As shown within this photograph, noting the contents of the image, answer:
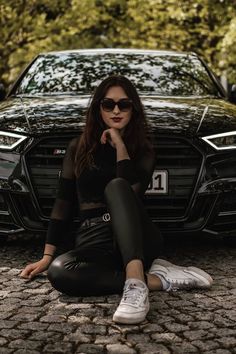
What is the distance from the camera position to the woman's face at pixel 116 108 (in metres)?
3.98

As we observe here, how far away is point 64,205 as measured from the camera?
4098 mm

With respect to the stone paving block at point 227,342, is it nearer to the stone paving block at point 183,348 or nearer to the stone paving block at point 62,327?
the stone paving block at point 183,348

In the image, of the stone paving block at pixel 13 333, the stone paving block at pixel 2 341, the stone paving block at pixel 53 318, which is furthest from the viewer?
the stone paving block at pixel 53 318

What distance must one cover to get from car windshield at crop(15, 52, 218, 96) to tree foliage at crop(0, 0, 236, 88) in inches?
344

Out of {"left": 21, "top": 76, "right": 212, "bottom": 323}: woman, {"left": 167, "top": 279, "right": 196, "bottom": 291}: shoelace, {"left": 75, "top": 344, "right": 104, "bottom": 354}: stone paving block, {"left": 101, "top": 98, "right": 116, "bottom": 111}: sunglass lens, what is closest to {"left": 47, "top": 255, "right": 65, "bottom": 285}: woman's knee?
{"left": 21, "top": 76, "right": 212, "bottom": 323}: woman

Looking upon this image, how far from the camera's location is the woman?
3.58 meters

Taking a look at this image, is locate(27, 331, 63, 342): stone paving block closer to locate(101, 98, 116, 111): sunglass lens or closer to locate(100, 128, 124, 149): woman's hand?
locate(100, 128, 124, 149): woman's hand

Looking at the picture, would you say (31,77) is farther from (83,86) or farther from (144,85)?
(144,85)

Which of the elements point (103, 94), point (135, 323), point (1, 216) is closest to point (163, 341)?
point (135, 323)

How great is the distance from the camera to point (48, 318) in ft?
11.1

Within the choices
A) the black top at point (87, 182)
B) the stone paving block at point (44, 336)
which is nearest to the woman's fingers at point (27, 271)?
the black top at point (87, 182)

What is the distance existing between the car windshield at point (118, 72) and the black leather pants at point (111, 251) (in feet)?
6.38

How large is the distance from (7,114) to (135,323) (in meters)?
2.12

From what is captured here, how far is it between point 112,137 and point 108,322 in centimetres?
112
